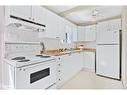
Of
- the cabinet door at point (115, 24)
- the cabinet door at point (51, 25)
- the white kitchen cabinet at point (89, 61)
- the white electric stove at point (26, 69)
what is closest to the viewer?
the white electric stove at point (26, 69)

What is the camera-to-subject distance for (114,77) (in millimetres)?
2918

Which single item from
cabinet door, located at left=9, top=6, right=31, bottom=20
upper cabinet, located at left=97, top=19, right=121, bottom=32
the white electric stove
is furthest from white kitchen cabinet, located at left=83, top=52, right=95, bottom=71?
cabinet door, located at left=9, top=6, right=31, bottom=20

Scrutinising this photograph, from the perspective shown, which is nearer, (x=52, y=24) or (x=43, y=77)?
(x=43, y=77)

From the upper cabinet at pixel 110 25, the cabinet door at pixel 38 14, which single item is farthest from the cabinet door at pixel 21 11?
the upper cabinet at pixel 110 25

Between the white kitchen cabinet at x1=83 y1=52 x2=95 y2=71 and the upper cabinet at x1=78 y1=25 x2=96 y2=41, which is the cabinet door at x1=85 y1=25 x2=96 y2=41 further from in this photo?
the white kitchen cabinet at x1=83 y1=52 x2=95 y2=71

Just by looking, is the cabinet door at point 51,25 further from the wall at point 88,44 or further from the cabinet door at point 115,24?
the wall at point 88,44

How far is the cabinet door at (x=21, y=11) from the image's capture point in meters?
1.55

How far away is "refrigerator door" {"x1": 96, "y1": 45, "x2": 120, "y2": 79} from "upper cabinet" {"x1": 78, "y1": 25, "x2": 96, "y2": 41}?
0.82m

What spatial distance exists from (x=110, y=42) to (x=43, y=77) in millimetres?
2125

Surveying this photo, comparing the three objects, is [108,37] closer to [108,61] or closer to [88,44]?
[108,61]

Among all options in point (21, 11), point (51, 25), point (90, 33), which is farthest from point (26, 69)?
point (90, 33)

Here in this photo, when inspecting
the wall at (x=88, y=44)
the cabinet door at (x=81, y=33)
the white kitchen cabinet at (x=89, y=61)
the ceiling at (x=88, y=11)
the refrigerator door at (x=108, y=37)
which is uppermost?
the ceiling at (x=88, y=11)

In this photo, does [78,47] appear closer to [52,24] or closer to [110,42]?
[110,42]
